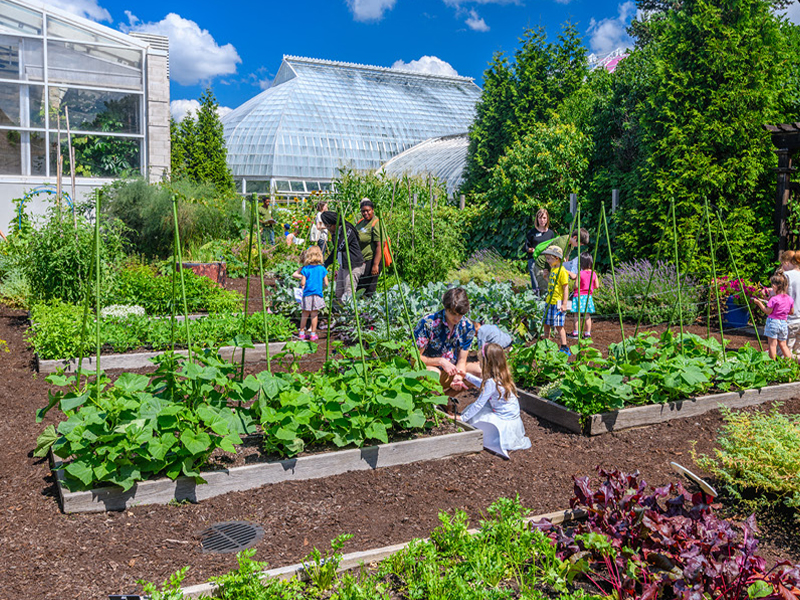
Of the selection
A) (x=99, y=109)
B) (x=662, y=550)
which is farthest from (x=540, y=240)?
(x=99, y=109)

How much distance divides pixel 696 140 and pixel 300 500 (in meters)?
8.42

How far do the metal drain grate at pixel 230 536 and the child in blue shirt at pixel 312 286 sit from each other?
3897 millimetres

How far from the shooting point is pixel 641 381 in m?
4.47

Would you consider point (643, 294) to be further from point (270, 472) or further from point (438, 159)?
point (438, 159)

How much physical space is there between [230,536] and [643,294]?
6.81 metres

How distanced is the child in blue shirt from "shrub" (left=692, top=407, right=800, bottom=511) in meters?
4.41

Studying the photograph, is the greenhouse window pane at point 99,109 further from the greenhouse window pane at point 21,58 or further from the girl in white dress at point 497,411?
the girl in white dress at point 497,411

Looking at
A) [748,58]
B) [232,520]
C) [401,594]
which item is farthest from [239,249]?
[401,594]

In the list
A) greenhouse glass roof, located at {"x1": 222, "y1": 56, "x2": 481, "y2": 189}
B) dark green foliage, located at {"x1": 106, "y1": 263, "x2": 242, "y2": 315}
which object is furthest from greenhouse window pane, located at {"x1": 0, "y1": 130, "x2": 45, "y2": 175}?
greenhouse glass roof, located at {"x1": 222, "y1": 56, "x2": 481, "y2": 189}

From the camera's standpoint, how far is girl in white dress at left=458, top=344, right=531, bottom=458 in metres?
3.94

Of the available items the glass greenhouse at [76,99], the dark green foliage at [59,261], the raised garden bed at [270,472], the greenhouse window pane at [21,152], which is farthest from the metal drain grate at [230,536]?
the greenhouse window pane at [21,152]

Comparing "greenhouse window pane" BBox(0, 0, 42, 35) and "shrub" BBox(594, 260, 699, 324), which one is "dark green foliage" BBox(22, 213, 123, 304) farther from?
"greenhouse window pane" BBox(0, 0, 42, 35)

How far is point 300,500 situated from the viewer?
3164mm

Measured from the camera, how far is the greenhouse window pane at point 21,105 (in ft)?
41.4
